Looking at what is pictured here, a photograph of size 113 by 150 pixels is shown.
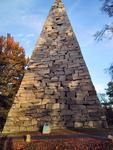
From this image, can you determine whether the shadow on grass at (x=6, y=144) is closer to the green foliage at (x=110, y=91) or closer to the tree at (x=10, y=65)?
the tree at (x=10, y=65)

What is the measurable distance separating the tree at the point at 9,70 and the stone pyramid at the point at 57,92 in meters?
9.64

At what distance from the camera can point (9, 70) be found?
26.7m

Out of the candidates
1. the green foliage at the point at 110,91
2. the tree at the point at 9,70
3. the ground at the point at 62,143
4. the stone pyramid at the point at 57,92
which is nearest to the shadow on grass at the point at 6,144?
the ground at the point at 62,143

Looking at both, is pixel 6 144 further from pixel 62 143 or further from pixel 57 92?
pixel 57 92

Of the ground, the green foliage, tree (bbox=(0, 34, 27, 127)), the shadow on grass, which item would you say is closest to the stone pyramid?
the ground

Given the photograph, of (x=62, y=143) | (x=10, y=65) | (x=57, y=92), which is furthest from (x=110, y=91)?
(x=62, y=143)

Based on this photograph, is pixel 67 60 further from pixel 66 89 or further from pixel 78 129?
pixel 78 129

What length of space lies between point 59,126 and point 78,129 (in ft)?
3.26

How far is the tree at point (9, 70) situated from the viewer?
983 inches

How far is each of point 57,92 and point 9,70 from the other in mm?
13120

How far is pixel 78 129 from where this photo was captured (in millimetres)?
12914

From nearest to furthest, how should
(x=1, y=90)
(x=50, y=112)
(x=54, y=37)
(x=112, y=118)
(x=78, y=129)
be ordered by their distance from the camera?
(x=78, y=129), (x=50, y=112), (x=54, y=37), (x=1, y=90), (x=112, y=118)

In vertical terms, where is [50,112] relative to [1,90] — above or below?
below

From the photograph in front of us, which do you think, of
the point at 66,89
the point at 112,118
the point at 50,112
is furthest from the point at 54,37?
the point at 112,118
